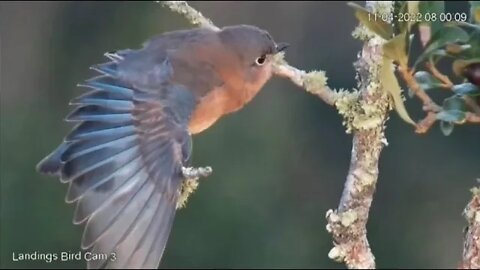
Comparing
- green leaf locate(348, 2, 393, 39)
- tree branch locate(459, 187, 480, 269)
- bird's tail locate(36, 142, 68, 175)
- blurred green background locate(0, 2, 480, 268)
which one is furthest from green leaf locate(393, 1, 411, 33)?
blurred green background locate(0, 2, 480, 268)

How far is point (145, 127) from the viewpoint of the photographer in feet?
3.01

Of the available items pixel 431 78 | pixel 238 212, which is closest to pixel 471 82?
pixel 431 78

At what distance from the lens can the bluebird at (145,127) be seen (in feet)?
2.57

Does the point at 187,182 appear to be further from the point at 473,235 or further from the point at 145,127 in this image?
the point at 473,235

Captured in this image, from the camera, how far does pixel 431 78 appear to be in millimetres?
863

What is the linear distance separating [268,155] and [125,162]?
129cm

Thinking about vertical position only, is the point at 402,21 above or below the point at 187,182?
above

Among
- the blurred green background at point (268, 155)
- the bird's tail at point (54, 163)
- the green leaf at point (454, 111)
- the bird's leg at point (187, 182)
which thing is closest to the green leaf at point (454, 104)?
the green leaf at point (454, 111)

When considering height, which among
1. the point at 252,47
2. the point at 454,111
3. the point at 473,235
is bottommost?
the point at 473,235

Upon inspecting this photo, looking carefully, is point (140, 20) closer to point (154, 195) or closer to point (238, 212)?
point (238, 212)

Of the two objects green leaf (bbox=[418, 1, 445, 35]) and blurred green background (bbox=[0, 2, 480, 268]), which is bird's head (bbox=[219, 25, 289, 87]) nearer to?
green leaf (bbox=[418, 1, 445, 35])

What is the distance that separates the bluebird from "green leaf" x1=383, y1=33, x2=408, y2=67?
23cm

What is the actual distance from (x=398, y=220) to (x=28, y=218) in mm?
795

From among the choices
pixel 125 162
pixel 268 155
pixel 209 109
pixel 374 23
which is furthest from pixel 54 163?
pixel 268 155
